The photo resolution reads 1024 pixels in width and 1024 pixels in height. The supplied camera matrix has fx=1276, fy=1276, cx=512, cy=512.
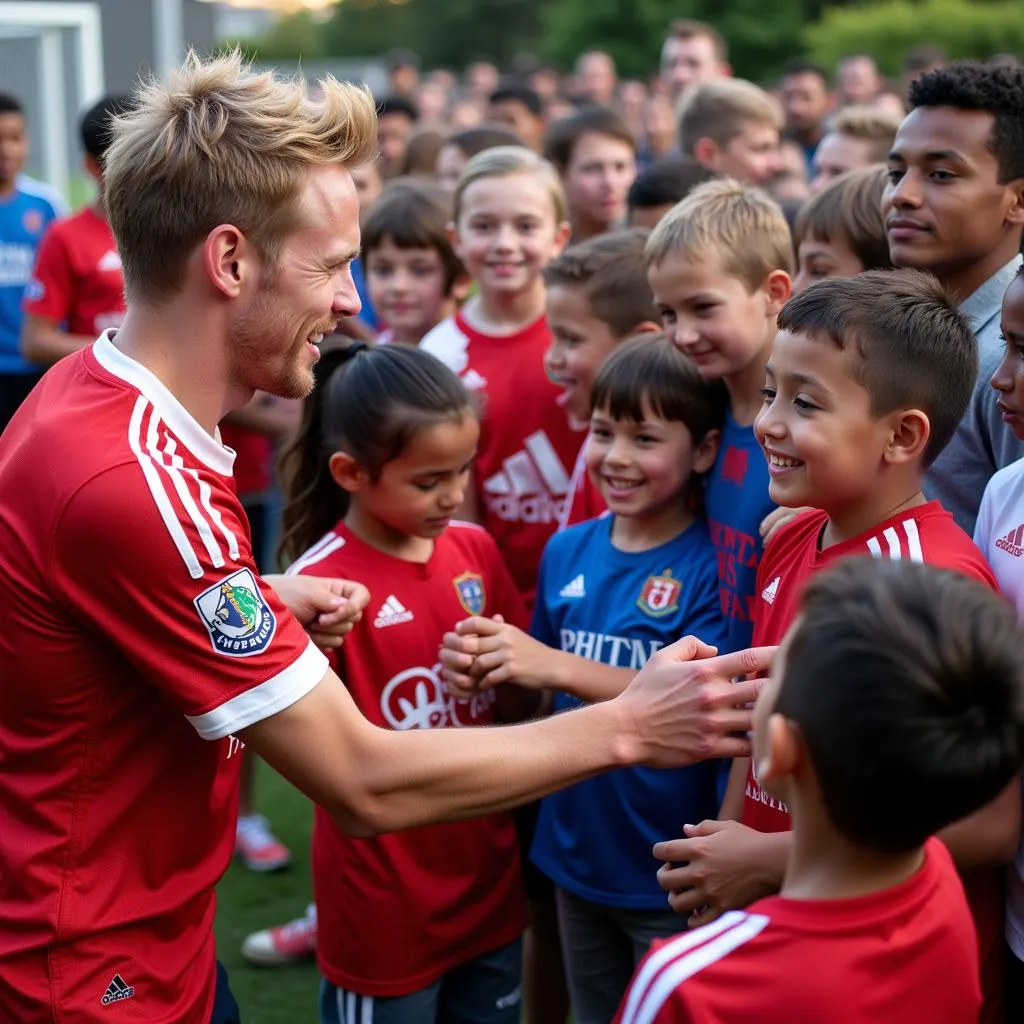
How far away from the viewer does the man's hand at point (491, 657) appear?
294cm

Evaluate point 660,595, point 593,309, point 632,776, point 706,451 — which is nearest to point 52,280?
A: point 593,309

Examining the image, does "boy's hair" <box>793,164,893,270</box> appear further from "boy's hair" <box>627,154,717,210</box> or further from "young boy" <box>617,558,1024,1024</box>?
"young boy" <box>617,558,1024,1024</box>

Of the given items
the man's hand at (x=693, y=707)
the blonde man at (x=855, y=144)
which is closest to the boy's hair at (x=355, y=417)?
the man's hand at (x=693, y=707)

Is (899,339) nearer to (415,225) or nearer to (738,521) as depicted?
(738,521)

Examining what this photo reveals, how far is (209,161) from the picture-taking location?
7.49ft

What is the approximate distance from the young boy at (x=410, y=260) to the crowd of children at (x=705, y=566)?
0.01m

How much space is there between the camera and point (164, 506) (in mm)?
2102

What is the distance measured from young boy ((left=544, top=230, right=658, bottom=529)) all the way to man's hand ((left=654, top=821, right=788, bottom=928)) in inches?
66.4

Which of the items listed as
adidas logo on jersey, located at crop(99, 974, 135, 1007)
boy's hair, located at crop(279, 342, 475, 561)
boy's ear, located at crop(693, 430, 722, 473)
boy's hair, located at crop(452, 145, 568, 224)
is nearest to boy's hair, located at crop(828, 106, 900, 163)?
boy's hair, located at crop(452, 145, 568, 224)

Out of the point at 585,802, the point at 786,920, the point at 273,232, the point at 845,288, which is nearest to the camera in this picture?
the point at 786,920

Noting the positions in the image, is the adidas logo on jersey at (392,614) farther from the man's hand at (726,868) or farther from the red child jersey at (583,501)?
the man's hand at (726,868)

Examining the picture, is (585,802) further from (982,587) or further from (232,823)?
(982,587)

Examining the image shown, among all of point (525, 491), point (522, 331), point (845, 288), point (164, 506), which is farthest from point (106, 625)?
point (522, 331)

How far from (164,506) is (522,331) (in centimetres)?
258
